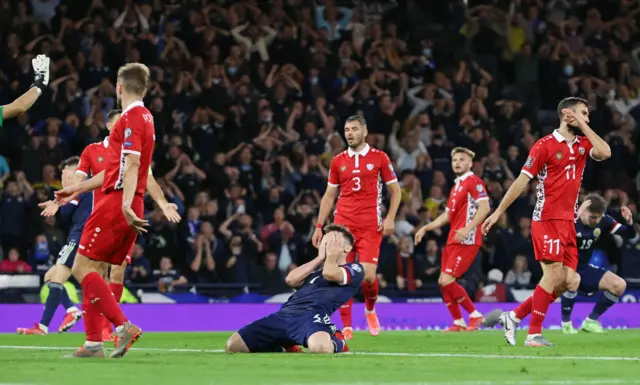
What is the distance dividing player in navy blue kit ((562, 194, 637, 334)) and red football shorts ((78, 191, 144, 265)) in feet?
26.6

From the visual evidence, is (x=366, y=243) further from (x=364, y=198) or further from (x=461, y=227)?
(x=461, y=227)

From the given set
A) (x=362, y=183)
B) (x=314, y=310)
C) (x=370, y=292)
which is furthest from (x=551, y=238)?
(x=370, y=292)

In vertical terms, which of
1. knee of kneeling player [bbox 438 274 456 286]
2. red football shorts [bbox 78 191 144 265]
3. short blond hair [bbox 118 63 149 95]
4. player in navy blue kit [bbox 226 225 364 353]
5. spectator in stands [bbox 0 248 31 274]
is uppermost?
short blond hair [bbox 118 63 149 95]

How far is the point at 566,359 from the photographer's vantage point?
35.1 ft

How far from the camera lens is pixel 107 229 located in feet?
34.6

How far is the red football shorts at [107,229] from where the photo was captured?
10.5 meters

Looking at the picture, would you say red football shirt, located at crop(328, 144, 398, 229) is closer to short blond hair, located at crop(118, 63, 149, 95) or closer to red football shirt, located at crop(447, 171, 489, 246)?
red football shirt, located at crop(447, 171, 489, 246)

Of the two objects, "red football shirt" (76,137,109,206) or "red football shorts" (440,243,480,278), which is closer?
"red football shirt" (76,137,109,206)

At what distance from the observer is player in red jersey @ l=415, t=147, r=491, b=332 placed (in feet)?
58.2

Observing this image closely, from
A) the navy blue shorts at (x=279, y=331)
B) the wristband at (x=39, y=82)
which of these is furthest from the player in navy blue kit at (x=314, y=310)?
the wristband at (x=39, y=82)

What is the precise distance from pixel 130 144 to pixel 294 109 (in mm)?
14202

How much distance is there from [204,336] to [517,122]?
1177 cm

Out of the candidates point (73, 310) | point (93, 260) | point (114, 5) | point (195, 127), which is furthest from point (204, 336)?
point (114, 5)

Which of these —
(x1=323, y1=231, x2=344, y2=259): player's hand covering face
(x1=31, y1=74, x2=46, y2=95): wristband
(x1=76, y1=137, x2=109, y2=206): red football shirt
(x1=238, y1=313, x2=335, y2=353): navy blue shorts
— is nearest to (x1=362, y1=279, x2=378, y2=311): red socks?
(x1=76, y1=137, x2=109, y2=206): red football shirt
